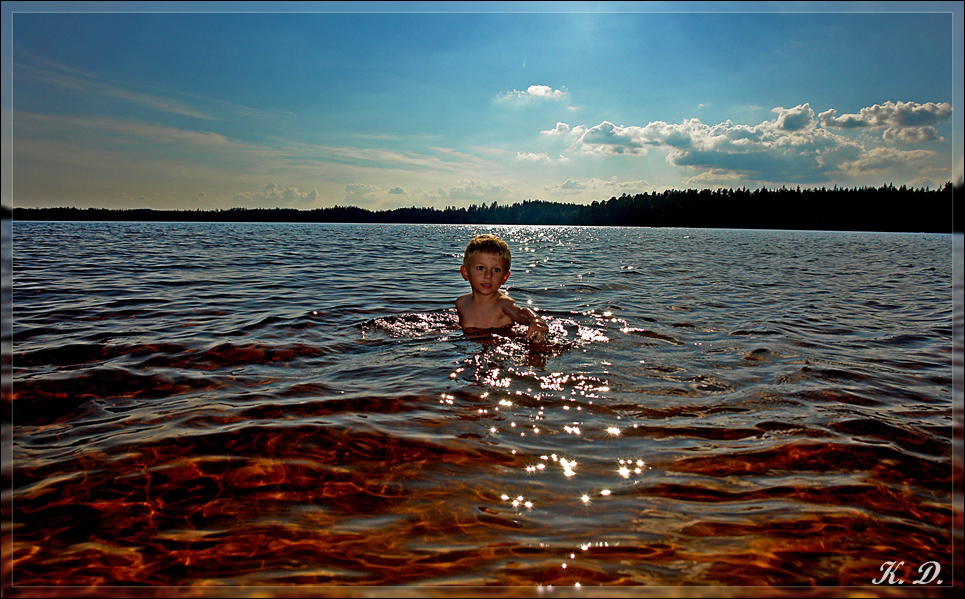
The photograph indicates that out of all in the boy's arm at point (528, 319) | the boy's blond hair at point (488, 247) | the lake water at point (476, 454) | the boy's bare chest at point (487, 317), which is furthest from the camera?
the boy's bare chest at point (487, 317)

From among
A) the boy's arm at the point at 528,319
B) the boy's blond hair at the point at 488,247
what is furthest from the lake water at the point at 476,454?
the boy's blond hair at the point at 488,247

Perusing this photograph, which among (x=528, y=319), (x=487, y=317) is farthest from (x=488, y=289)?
(x=528, y=319)

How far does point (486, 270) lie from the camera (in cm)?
677

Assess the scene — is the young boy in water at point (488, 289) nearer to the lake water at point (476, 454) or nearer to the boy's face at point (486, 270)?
the boy's face at point (486, 270)

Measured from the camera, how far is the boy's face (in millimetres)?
6746

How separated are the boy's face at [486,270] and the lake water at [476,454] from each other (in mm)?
884

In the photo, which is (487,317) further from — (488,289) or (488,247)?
(488,247)

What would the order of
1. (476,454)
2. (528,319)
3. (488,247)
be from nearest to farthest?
(476,454) → (528,319) → (488,247)

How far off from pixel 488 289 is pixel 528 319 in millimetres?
815

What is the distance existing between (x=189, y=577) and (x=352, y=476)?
0.97m

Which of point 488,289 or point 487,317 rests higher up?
point 488,289

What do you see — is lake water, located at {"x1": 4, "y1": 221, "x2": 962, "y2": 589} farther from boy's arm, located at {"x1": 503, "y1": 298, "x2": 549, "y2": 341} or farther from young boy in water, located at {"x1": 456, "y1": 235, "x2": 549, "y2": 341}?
young boy in water, located at {"x1": 456, "y1": 235, "x2": 549, "y2": 341}

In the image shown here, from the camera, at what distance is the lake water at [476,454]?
2061mm

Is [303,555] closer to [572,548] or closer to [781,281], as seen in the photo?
[572,548]
